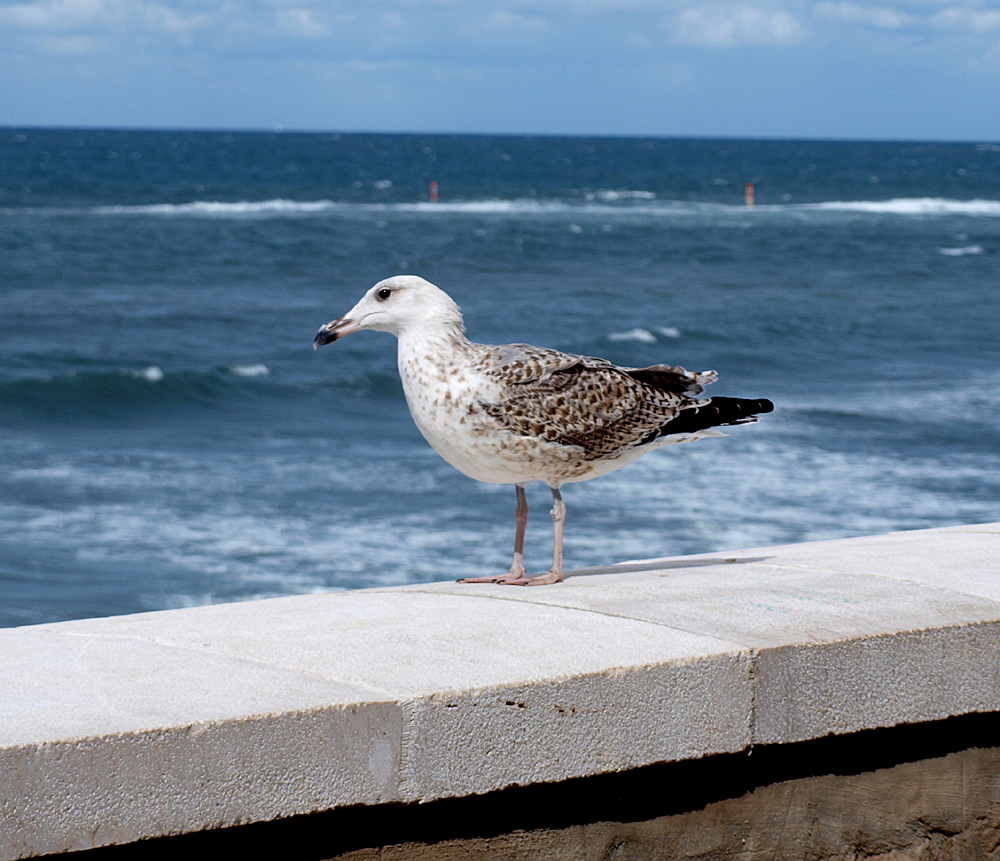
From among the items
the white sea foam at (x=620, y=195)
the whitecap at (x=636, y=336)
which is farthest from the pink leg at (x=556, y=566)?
the white sea foam at (x=620, y=195)

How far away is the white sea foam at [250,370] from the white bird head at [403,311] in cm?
Result: 1412

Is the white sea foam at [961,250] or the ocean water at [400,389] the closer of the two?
the ocean water at [400,389]

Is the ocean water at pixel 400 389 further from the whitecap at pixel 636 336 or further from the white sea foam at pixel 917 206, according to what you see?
the white sea foam at pixel 917 206

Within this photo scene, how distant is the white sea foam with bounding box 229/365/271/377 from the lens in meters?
18.3

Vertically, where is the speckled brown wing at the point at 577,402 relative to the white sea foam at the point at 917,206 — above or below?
below

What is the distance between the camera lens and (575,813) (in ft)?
9.50

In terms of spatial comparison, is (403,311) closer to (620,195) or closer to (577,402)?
(577,402)

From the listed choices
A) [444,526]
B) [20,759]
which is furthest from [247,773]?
[444,526]

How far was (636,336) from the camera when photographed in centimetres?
2255

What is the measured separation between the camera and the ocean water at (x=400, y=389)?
33.1 ft

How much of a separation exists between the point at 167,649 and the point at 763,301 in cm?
2555

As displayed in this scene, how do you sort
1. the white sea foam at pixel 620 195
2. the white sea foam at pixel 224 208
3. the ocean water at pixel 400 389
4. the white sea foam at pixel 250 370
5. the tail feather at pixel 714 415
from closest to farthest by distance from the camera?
the tail feather at pixel 714 415 → the ocean water at pixel 400 389 → the white sea foam at pixel 250 370 → the white sea foam at pixel 224 208 → the white sea foam at pixel 620 195

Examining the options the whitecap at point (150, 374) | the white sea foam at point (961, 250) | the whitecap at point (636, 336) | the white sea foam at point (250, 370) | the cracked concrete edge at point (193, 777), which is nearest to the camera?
the cracked concrete edge at point (193, 777)

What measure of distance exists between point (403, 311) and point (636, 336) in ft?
60.3
